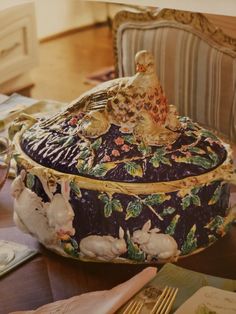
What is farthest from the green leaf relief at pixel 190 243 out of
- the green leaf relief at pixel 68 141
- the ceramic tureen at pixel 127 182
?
the green leaf relief at pixel 68 141

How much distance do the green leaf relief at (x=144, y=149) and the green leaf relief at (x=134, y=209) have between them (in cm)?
7

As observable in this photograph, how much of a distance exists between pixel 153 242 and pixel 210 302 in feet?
0.40

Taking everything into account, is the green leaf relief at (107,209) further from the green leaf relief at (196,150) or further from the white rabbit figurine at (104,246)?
the green leaf relief at (196,150)


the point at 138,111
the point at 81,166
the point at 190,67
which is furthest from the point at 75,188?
the point at 190,67

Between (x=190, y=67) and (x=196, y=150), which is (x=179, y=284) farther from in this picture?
(x=190, y=67)

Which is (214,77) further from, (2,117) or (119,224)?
(119,224)

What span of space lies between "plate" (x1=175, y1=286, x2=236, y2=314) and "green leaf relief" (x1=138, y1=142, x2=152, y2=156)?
199 mm

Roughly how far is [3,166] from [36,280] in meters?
0.18

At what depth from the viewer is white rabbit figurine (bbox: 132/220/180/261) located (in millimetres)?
882

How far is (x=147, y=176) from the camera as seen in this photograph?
34.7 inches

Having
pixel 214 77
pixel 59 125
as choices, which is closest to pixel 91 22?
pixel 214 77

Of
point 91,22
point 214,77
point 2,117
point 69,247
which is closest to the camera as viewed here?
point 69,247

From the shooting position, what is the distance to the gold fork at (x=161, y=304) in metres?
0.80

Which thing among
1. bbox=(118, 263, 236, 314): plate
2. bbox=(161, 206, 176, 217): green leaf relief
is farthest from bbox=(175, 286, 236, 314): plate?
bbox=(161, 206, 176, 217): green leaf relief
